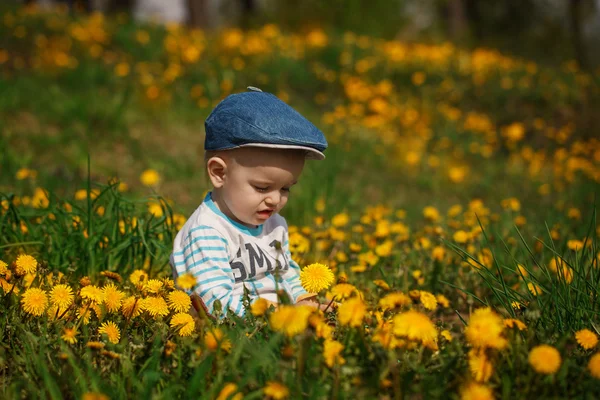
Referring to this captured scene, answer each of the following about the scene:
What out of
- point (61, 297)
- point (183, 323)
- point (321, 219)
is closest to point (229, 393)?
point (183, 323)

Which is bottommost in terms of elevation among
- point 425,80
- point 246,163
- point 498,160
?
point 498,160

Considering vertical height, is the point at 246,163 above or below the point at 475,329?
above

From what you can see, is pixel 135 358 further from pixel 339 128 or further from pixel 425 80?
pixel 425 80

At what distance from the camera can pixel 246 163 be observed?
6.66 feet

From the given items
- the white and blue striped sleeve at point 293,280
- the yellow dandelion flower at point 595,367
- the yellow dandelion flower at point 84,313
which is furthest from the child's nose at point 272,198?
the yellow dandelion flower at point 595,367

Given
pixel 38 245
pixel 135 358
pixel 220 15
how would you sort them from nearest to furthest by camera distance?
pixel 135 358, pixel 38 245, pixel 220 15

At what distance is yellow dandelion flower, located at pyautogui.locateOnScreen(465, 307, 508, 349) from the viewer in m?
1.45

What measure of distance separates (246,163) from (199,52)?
240 inches

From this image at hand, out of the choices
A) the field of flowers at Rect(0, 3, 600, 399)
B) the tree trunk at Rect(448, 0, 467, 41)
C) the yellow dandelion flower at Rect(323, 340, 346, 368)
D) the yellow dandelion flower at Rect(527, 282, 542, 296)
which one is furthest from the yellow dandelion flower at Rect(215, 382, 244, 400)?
the tree trunk at Rect(448, 0, 467, 41)

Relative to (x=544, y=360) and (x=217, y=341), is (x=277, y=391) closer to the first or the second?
(x=217, y=341)

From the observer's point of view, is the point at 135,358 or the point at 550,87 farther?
the point at 550,87

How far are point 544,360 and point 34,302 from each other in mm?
1420

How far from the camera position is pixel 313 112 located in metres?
7.34

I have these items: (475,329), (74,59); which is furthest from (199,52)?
(475,329)
